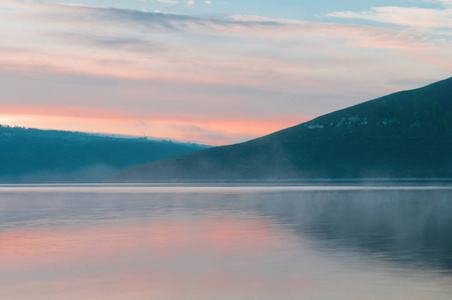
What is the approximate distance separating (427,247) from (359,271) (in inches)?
290

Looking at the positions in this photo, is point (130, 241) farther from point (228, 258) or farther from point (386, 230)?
point (386, 230)

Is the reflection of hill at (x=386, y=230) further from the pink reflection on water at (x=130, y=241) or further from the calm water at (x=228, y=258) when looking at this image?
the pink reflection on water at (x=130, y=241)

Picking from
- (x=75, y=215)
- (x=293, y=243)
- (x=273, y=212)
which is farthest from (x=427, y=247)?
(x=75, y=215)

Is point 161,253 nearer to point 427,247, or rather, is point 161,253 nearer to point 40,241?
point 40,241

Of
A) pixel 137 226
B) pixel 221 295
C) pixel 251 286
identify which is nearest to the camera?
pixel 221 295

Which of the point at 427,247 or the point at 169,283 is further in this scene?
the point at 427,247

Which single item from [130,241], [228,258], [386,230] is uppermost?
[130,241]

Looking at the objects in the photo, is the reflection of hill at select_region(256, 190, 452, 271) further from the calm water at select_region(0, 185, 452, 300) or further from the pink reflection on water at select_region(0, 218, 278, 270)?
the pink reflection on water at select_region(0, 218, 278, 270)

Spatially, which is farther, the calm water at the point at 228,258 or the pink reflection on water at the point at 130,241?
the pink reflection on water at the point at 130,241

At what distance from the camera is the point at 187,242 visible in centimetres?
3228

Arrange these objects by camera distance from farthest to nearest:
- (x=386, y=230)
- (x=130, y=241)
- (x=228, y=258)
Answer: (x=386, y=230), (x=130, y=241), (x=228, y=258)

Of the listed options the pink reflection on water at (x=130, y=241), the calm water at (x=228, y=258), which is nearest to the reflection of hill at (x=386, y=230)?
the calm water at (x=228, y=258)

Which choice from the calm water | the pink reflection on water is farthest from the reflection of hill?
the pink reflection on water

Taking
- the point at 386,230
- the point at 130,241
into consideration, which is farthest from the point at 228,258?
the point at 386,230
